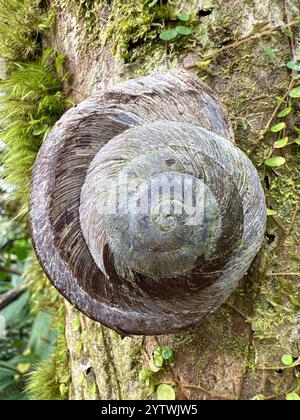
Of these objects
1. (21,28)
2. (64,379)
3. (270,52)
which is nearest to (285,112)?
(270,52)

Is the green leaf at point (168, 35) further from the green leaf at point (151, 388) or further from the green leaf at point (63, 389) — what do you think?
the green leaf at point (63, 389)

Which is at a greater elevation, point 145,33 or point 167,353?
point 145,33

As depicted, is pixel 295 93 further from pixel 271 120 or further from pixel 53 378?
pixel 53 378

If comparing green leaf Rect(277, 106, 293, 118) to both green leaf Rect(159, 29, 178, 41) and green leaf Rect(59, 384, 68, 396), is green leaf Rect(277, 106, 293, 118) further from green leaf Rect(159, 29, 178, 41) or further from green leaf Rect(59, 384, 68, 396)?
green leaf Rect(59, 384, 68, 396)

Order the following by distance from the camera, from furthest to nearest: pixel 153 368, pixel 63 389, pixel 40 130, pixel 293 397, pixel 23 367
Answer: pixel 23 367 → pixel 63 389 → pixel 40 130 → pixel 153 368 → pixel 293 397

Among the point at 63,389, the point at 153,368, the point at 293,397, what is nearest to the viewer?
the point at 293,397

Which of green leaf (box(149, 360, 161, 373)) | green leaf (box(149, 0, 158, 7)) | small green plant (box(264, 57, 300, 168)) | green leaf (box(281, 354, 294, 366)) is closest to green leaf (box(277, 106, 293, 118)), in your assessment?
small green plant (box(264, 57, 300, 168))

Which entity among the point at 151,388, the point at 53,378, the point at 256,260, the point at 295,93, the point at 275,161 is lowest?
the point at 53,378
